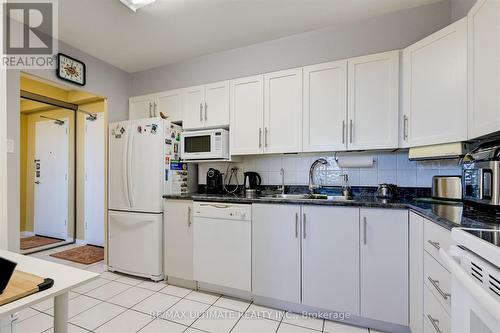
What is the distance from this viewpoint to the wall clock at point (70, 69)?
2375mm

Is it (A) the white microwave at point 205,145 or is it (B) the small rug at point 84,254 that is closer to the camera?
(A) the white microwave at point 205,145

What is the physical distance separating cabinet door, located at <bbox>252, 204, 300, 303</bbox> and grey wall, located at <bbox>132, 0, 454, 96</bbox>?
5.12 feet

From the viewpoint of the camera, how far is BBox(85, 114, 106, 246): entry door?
3680 millimetres

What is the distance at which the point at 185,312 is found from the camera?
75.4 inches

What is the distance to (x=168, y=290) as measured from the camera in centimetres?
230

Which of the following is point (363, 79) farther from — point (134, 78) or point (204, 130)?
point (134, 78)

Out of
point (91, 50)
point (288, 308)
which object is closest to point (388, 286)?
point (288, 308)

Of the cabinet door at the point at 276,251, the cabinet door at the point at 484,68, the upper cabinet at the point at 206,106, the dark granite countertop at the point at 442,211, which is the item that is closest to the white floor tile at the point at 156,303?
the cabinet door at the point at 276,251

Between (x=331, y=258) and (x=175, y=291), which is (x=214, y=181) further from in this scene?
(x=331, y=258)

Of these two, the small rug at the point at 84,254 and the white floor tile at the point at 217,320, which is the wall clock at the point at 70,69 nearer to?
the small rug at the point at 84,254

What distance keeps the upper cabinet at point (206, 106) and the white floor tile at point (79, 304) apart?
1.93 metres

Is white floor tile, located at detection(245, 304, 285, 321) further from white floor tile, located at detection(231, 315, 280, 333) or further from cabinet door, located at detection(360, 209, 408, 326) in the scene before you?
cabinet door, located at detection(360, 209, 408, 326)

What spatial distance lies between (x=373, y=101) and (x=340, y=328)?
6.04 feet

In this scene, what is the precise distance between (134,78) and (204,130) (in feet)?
4.98
